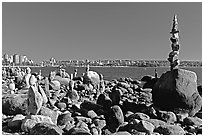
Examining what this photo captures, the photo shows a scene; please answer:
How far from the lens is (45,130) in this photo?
5.39m

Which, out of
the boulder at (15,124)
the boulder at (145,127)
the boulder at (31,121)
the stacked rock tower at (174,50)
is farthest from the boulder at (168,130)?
the stacked rock tower at (174,50)

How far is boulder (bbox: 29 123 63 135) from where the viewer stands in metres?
5.34

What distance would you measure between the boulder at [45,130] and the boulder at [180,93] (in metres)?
3.76

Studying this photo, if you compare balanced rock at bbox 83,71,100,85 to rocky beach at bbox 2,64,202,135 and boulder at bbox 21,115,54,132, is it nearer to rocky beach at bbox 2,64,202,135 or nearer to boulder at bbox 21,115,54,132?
rocky beach at bbox 2,64,202,135

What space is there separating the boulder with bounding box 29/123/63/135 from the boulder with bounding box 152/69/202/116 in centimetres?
376

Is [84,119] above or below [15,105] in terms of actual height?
below

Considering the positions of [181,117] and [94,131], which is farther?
[181,117]

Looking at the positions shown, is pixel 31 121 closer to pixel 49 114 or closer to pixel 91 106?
pixel 49 114

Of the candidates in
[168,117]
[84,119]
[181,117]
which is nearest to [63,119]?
[84,119]

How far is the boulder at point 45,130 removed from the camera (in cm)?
534

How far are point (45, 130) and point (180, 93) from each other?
4.07m

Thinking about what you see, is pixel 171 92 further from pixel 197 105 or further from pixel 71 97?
pixel 71 97

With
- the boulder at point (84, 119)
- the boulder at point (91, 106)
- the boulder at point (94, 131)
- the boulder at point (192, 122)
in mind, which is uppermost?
the boulder at point (91, 106)

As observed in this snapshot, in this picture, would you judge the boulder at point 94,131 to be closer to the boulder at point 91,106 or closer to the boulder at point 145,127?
the boulder at point 145,127
